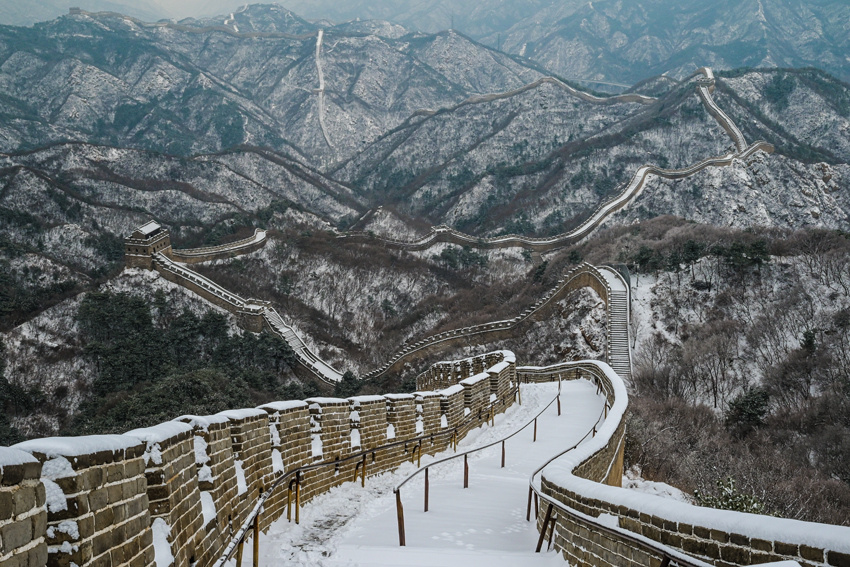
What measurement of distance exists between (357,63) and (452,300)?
150868 mm

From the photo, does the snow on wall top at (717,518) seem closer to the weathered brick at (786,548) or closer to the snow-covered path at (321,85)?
the weathered brick at (786,548)

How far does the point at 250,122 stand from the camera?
164000 mm

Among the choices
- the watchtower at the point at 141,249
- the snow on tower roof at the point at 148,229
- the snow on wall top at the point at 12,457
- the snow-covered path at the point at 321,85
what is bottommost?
the snow on wall top at the point at 12,457

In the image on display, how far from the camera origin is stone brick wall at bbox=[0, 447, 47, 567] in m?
2.73

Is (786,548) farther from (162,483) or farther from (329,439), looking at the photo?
(329,439)

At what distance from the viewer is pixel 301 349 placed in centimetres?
5381

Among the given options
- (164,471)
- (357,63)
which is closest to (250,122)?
(357,63)

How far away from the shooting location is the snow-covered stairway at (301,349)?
5091cm

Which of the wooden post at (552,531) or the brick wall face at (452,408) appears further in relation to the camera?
the brick wall face at (452,408)

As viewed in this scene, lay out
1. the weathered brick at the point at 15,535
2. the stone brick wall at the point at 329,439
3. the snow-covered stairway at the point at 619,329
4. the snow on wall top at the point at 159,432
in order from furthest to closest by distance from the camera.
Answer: the snow-covered stairway at the point at 619,329, the stone brick wall at the point at 329,439, the snow on wall top at the point at 159,432, the weathered brick at the point at 15,535

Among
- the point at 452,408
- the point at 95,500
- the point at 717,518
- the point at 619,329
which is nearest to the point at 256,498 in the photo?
the point at 95,500

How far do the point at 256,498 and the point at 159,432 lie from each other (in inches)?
145

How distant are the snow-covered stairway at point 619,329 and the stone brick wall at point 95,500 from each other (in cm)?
2927

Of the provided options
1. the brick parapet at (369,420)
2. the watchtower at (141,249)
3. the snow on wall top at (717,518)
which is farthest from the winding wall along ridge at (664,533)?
the watchtower at (141,249)
